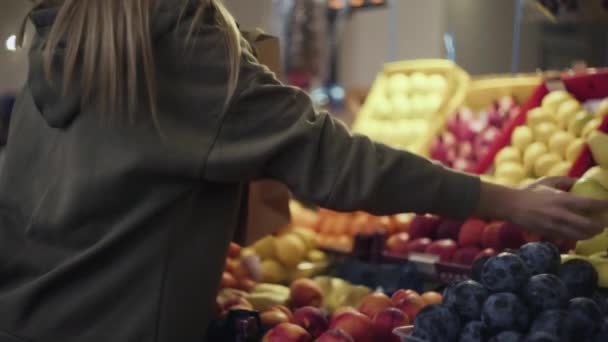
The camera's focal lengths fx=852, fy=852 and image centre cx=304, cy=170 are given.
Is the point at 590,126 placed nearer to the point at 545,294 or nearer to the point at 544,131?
the point at 544,131

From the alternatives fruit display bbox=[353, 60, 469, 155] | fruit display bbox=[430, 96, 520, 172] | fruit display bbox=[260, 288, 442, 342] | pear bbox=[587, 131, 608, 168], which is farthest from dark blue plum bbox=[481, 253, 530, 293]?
fruit display bbox=[353, 60, 469, 155]

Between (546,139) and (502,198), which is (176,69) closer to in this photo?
(502,198)

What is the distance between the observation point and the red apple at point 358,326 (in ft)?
5.70

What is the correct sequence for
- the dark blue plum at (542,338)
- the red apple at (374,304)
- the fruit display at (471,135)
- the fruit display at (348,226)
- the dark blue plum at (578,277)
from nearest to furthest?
the dark blue plum at (542,338), the dark blue plum at (578,277), the red apple at (374,304), the fruit display at (348,226), the fruit display at (471,135)

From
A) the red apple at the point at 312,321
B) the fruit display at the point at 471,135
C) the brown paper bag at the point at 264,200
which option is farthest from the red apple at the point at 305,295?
the fruit display at the point at 471,135

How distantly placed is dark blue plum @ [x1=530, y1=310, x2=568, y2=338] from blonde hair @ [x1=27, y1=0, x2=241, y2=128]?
2.15 ft

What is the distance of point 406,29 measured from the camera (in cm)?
553

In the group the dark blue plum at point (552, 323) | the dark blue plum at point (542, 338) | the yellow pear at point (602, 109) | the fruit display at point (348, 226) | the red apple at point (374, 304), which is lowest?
the fruit display at point (348, 226)

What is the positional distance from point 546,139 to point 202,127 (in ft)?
5.21

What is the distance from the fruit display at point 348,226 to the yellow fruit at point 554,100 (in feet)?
1.94

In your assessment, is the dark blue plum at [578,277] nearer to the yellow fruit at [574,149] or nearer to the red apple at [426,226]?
the yellow fruit at [574,149]

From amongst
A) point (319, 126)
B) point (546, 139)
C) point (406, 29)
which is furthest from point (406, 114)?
point (319, 126)

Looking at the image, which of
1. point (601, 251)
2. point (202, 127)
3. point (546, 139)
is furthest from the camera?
point (546, 139)

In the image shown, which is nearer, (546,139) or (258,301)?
(258,301)
